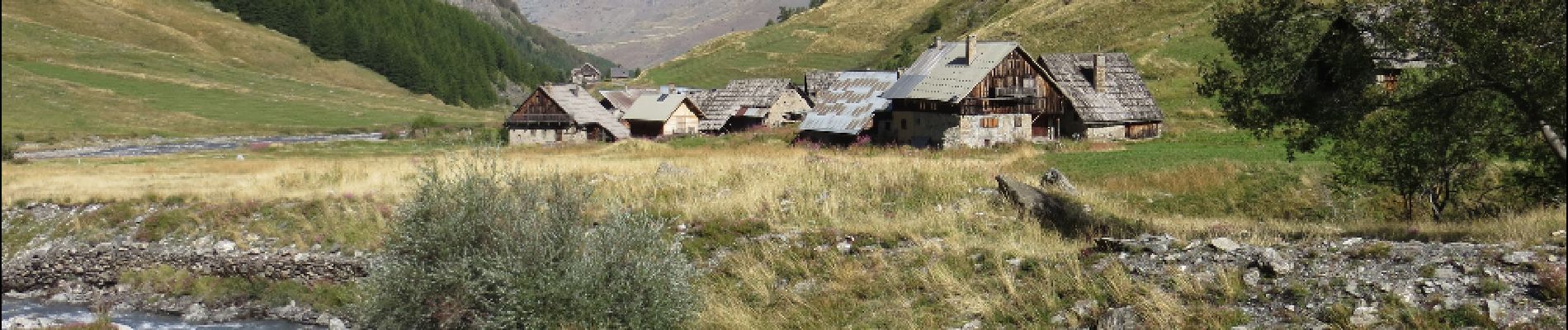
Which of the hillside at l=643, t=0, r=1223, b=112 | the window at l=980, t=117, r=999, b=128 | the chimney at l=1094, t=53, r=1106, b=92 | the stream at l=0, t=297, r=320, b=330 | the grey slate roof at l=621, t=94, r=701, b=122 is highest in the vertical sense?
the hillside at l=643, t=0, r=1223, b=112

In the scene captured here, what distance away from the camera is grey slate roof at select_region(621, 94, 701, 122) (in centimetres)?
10038

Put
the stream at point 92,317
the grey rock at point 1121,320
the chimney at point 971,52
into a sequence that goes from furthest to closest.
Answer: the chimney at point 971,52 < the stream at point 92,317 < the grey rock at point 1121,320

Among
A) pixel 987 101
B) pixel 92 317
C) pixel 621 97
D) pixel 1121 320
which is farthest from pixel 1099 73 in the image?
pixel 621 97

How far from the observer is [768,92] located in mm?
95188

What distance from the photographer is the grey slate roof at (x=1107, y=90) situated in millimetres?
60500

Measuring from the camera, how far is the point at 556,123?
10325cm

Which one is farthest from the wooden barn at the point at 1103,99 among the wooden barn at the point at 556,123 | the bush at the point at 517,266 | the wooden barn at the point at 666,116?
the wooden barn at the point at 556,123

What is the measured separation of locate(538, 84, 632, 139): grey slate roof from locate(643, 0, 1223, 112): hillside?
3194 centimetres

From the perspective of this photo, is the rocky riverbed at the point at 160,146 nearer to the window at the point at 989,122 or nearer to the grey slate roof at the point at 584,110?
the grey slate roof at the point at 584,110

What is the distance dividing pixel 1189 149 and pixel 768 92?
5393cm

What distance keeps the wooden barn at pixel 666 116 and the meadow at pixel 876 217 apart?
160 feet

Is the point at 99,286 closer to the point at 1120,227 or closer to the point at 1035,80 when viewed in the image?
the point at 1120,227

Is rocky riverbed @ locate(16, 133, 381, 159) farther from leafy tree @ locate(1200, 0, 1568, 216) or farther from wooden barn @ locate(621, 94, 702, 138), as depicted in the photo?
leafy tree @ locate(1200, 0, 1568, 216)

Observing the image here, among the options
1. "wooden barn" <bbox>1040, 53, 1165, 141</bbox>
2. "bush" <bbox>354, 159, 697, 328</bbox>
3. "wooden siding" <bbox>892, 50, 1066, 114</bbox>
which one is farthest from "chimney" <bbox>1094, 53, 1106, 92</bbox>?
"bush" <bbox>354, 159, 697, 328</bbox>
